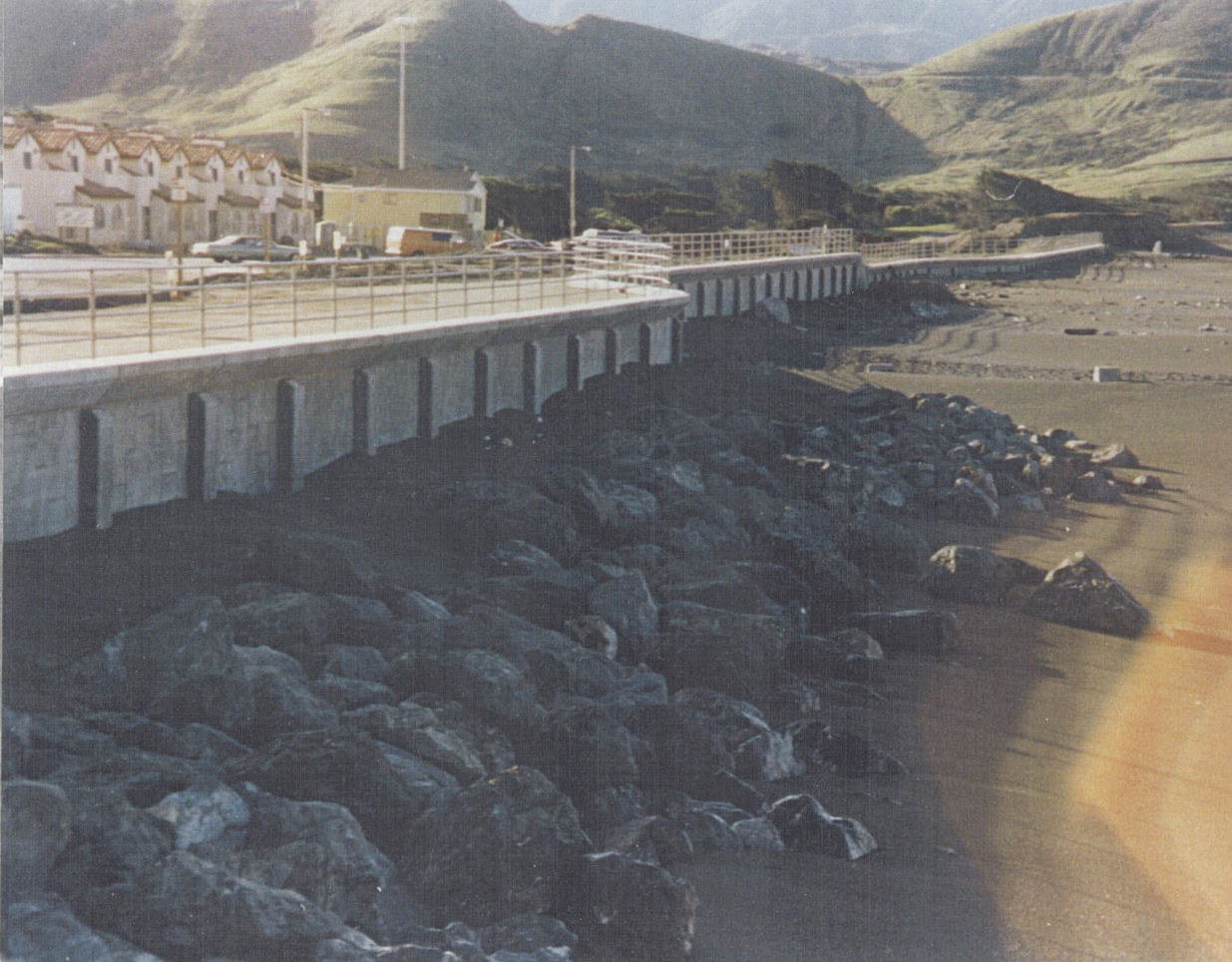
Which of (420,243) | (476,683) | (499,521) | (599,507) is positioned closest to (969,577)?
(599,507)

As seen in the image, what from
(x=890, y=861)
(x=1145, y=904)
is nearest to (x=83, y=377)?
(x=890, y=861)

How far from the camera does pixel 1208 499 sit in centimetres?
2131

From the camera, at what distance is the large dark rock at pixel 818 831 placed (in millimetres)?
9102

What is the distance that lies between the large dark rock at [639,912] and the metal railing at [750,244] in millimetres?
34789

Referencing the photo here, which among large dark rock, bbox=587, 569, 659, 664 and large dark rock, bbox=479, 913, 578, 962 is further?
large dark rock, bbox=587, 569, 659, 664

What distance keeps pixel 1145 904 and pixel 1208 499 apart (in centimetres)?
1314

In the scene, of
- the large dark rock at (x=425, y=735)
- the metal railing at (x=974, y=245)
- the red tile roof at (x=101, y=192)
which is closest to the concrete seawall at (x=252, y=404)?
the large dark rock at (x=425, y=735)

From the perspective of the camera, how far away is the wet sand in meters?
8.44

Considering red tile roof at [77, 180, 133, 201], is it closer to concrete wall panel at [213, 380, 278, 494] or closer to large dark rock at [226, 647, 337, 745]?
concrete wall panel at [213, 380, 278, 494]

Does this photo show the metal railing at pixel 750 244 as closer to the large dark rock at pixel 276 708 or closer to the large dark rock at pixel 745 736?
the large dark rock at pixel 745 736

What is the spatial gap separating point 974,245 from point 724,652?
232 feet

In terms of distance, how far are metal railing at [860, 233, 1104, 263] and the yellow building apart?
15.8m

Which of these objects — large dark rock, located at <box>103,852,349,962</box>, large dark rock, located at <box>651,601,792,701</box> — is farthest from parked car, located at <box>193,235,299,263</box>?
large dark rock, located at <box>103,852,349,962</box>

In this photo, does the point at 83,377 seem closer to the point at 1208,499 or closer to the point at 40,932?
the point at 40,932
